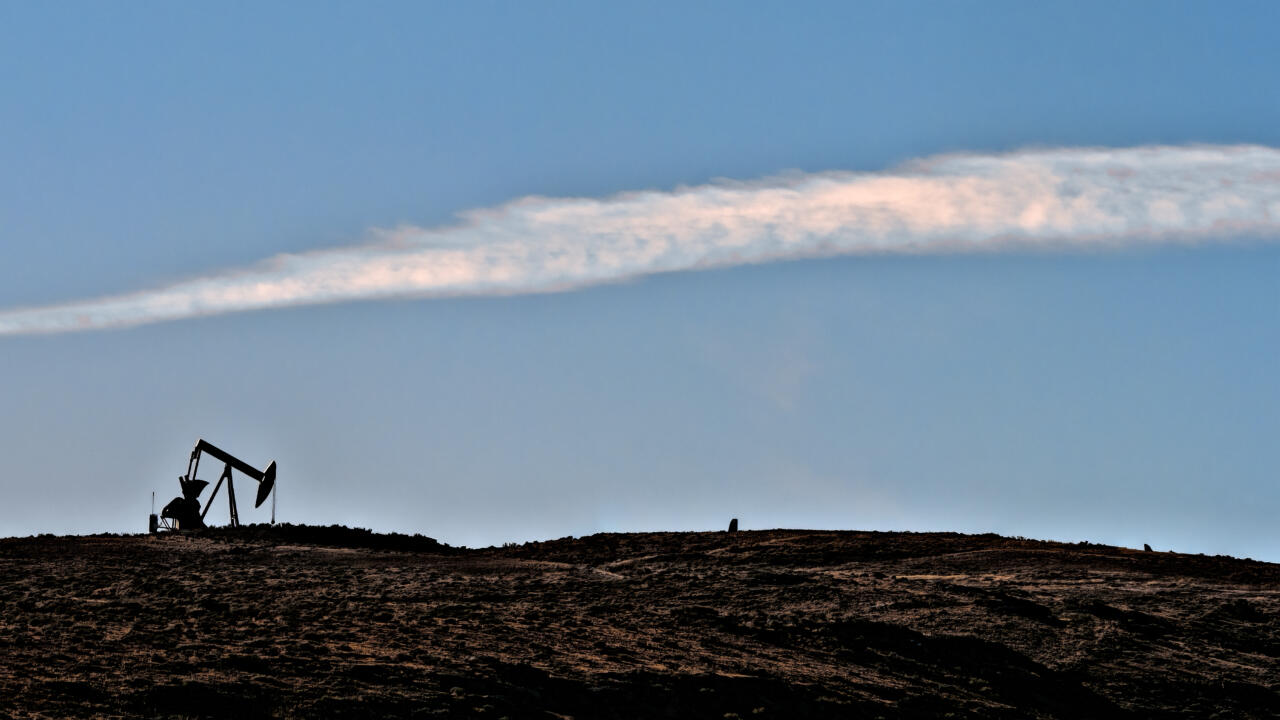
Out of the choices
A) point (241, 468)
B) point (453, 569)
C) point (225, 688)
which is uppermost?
point (241, 468)

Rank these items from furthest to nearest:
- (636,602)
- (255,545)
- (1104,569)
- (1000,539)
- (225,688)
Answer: (1000,539) → (255,545) → (1104,569) → (636,602) → (225,688)

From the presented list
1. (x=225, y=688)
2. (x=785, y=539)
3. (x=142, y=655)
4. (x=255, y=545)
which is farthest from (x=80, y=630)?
(x=785, y=539)

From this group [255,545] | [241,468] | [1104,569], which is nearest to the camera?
[1104,569]

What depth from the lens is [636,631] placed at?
29.5 m

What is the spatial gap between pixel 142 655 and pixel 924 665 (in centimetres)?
1270

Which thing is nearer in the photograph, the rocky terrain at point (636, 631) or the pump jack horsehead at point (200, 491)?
the rocky terrain at point (636, 631)

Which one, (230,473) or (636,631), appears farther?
(230,473)

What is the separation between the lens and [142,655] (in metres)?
25.0

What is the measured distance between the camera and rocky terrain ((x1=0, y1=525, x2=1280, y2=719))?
23781 millimetres

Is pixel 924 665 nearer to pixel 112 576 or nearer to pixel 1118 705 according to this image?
pixel 1118 705

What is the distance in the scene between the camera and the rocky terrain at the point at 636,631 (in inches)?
936

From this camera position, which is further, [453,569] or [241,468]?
[241,468]

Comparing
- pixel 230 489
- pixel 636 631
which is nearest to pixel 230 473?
pixel 230 489

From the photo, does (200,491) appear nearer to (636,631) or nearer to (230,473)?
(230,473)
